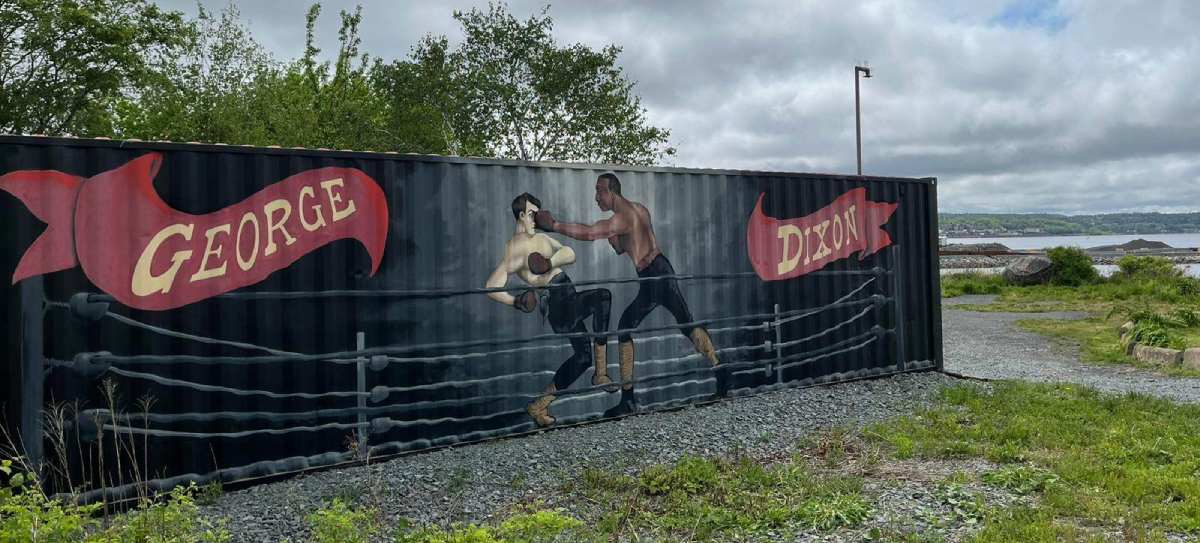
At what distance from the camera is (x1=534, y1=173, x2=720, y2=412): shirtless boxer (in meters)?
8.48

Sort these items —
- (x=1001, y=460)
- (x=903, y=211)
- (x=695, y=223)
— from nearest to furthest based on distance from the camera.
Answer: (x=1001, y=460) → (x=695, y=223) → (x=903, y=211)

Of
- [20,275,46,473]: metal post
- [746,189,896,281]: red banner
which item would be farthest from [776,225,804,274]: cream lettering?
[20,275,46,473]: metal post

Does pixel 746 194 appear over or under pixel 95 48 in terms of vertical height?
under

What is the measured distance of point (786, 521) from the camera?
5.29 m

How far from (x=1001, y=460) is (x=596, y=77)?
26.3 meters

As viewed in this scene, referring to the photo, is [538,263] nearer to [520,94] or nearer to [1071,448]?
[1071,448]

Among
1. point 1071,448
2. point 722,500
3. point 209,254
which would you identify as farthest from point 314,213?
point 1071,448

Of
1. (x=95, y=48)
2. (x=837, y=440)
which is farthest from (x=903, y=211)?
(x=95, y=48)

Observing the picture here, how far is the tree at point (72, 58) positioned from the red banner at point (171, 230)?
23.4 meters

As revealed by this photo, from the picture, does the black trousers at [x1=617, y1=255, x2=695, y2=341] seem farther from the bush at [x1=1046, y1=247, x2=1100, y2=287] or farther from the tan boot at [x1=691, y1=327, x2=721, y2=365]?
the bush at [x1=1046, y1=247, x2=1100, y2=287]

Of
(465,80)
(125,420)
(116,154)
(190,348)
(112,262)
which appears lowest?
(125,420)

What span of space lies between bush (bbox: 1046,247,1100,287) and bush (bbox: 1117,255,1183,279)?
0.74 metres

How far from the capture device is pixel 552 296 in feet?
26.6

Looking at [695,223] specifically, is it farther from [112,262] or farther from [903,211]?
[112,262]
